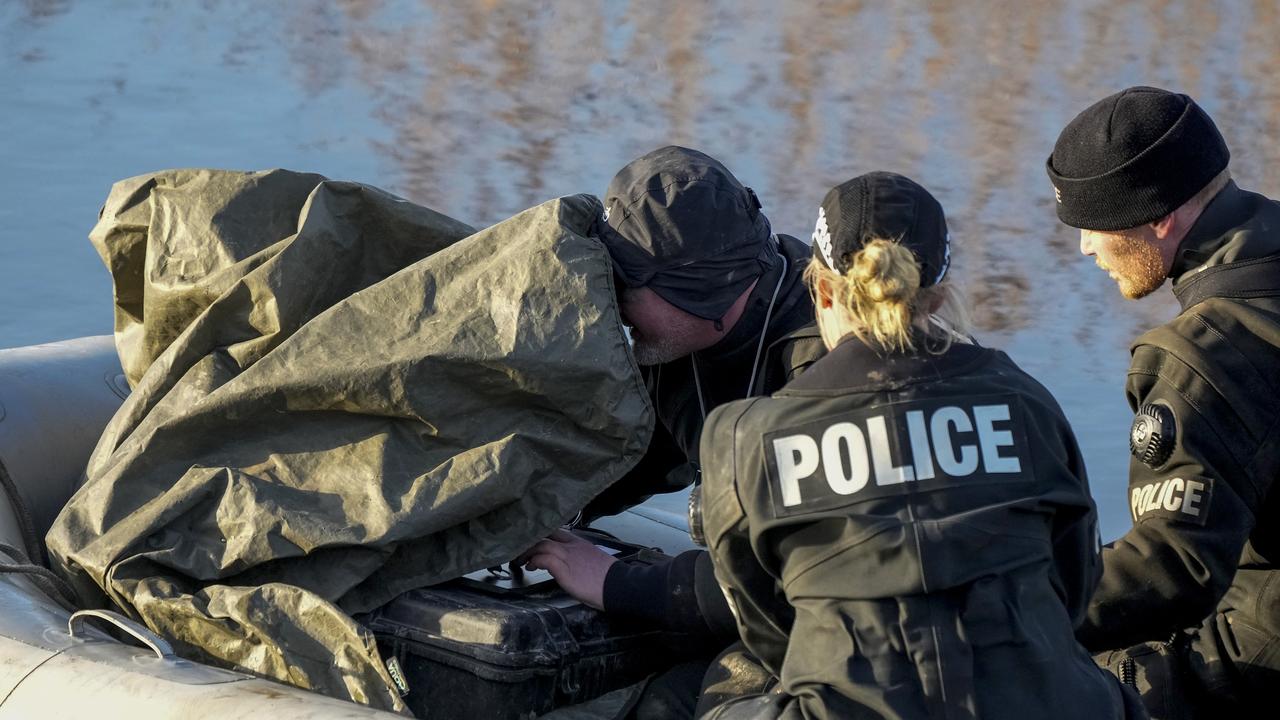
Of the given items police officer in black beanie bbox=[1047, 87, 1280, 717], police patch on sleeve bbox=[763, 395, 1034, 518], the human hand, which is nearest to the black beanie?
police officer in black beanie bbox=[1047, 87, 1280, 717]

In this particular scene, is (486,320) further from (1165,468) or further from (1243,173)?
(1243,173)

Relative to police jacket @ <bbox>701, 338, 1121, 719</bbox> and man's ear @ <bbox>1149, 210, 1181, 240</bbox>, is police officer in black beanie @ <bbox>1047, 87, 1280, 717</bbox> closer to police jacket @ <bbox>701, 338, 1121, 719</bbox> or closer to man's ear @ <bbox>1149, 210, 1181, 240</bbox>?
man's ear @ <bbox>1149, 210, 1181, 240</bbox>

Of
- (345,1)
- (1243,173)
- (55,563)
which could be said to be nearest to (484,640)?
(55,563)

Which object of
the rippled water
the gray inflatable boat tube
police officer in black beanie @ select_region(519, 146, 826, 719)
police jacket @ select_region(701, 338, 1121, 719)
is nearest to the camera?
police jacket @ select_region(701, 338, 1121, 719)

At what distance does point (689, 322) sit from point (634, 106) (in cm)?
616

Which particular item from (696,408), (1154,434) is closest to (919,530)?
(1154,434)

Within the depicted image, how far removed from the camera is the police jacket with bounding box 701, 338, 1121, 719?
1.75 m

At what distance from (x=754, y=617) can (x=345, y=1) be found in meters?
8.68

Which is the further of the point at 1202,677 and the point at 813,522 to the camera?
the point at 1202,677

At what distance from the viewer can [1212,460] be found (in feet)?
7.32

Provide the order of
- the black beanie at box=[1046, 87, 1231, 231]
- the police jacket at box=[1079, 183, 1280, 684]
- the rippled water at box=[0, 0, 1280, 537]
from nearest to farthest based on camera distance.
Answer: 1. the police jacket at box=[1079, 183, 1280, 684]
2. the black beanie at box=[1046, 87, 1231, 231]
3. the rippled water at box=[0, 0, 1280, 537]

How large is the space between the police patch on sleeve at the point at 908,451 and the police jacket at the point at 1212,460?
1.80 feet

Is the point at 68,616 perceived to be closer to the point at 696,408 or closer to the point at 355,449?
the point at 355,449

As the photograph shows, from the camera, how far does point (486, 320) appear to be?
2.45m
